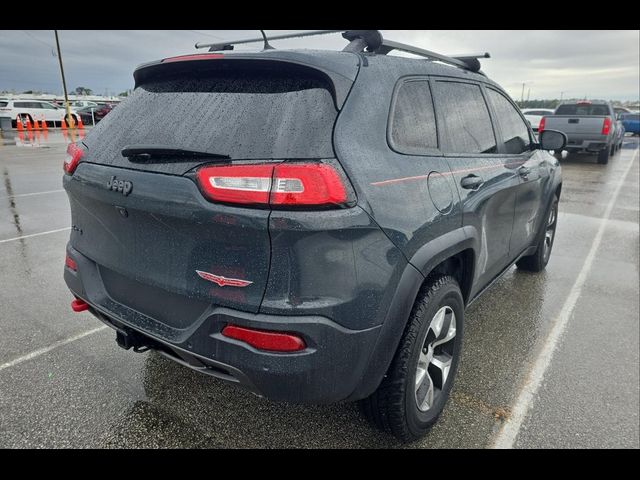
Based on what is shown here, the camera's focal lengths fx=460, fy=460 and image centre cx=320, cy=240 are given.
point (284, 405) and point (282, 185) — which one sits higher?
point (282, 185)

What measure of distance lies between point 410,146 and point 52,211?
6440 millimetres

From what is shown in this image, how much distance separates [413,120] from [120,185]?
1.38 m

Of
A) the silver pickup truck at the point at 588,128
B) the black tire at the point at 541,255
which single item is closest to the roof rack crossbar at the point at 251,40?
the black tire at the point at 541,255

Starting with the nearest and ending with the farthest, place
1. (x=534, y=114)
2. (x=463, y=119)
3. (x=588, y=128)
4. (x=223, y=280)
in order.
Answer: (x=223, y=280)
(x=463, y=119)
(x=588, y=128)
(x=534, y=114)

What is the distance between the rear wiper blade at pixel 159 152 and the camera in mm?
1798

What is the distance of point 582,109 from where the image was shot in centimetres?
1590

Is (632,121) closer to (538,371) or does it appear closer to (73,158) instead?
(538,371)

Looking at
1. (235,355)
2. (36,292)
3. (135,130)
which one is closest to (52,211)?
(36,292)

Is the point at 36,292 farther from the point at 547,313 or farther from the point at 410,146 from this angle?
the point at 547,313

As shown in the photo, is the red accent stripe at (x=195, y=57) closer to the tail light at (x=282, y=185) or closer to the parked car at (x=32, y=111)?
the tail light at (x=282, y=185)

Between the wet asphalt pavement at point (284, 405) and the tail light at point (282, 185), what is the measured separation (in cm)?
132

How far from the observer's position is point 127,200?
1.96 metres

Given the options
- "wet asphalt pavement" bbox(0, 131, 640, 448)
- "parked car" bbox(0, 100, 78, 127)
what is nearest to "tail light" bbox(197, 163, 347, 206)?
"wet asphalt pavement" bbox(0, 131, 640, 448)

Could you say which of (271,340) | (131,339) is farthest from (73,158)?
(271,340)
